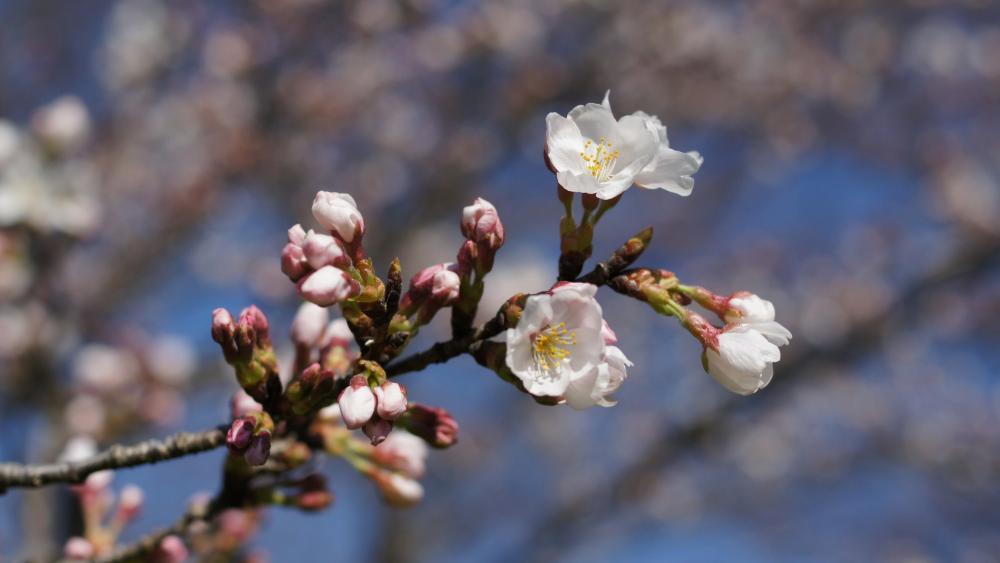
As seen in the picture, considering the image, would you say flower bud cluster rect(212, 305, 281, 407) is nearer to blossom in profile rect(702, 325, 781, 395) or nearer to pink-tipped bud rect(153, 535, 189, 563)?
pink-tipped bud rect(153, 535, 189, 563)

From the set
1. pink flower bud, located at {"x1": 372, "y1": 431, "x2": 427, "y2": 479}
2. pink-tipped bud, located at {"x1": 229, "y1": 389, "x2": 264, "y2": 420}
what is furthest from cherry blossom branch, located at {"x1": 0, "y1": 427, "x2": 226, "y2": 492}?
pink flower bud, located at {"x1": 372, "y1": 431, "x2": 427, "y2": 479}

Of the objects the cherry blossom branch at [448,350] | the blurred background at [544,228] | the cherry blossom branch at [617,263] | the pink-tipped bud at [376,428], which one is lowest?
the pink-tipped bud at [376,428]

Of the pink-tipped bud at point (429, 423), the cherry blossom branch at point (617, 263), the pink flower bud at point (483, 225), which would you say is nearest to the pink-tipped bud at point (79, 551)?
the pink-tipped bud at point (429, 423)

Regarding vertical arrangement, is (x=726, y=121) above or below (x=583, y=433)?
above

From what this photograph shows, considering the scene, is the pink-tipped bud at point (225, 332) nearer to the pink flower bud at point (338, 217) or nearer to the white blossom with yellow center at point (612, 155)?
the pink flower bud at point (338, 217)

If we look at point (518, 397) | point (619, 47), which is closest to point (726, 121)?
point (619, 47)

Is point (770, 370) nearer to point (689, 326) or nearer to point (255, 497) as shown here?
point (689, 326)

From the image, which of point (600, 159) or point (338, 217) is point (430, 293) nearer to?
point (338, 217)
